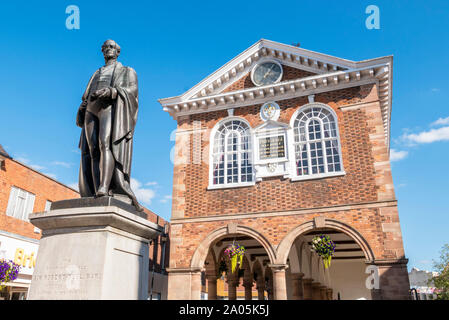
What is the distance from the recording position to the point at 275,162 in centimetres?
1516

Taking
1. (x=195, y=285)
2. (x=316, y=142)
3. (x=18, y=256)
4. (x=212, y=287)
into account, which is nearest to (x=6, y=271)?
(x=18, y=256)

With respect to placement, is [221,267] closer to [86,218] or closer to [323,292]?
[323,292]

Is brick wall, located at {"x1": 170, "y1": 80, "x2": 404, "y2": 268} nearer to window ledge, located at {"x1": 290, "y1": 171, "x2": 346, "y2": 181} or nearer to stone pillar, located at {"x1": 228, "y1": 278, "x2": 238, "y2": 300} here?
window ledge, located at {"x1": 290, "y1": 171, "x2": 346, "y2": 181}

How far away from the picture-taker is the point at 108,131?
4332mm

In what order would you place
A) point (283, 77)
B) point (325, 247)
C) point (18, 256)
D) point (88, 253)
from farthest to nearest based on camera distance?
point (18, 256) < point (283, 77) < point (325, 247) < point (88, 253)

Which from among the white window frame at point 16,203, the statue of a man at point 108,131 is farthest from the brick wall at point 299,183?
the statue of a man at point 108,131

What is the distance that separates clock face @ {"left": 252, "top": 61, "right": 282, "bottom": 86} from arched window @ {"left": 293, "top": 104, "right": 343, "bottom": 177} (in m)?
2.13

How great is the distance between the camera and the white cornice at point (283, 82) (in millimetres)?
14883

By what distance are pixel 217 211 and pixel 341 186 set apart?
16.7 ft

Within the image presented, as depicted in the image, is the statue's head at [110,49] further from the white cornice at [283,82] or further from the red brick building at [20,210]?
the red brick building at [20,210]

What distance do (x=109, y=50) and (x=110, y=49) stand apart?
21 millimetres

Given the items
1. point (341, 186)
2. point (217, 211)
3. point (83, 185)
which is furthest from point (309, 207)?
point (83, 185)

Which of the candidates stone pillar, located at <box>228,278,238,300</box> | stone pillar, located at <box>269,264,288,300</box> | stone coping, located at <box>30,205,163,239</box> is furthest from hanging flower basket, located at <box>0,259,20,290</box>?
stone pillar, located at <box>228,278,238,300</box>
